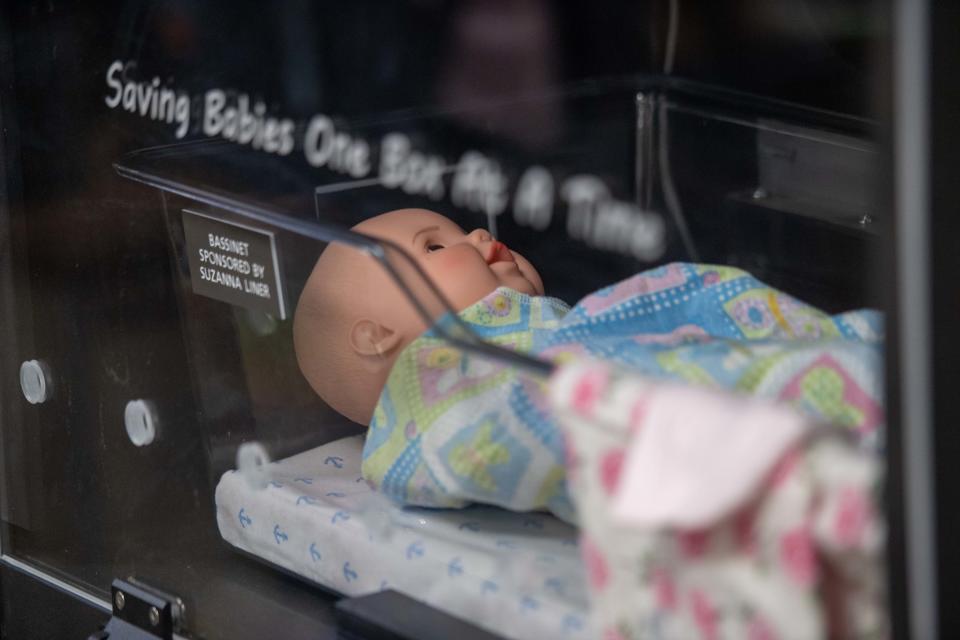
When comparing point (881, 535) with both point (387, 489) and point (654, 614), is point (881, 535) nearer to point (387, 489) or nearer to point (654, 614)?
point (654, 614)

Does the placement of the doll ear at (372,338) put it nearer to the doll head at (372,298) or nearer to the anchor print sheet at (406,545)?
the doll head at (372,298)

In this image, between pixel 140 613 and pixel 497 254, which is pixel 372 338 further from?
pixel 140 613

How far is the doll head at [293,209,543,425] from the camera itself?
120cm

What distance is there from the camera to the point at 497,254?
130 cm

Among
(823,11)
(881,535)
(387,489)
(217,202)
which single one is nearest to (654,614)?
(881,535)

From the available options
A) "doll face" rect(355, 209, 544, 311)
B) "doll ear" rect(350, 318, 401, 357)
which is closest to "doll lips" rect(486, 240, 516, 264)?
→ "doll face" rect(355, 209, 544, 311)

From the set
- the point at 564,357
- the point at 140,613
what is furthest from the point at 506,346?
the point at 140,613

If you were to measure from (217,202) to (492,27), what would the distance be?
0.42 meters

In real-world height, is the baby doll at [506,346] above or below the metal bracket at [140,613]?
above

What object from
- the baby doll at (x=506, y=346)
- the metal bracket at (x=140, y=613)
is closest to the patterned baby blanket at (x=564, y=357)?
the baby doll at (x=506, y=346)

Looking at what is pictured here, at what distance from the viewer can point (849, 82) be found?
4.31 ft

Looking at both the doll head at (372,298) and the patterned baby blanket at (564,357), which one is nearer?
the patterned baby blanket at (564,357)

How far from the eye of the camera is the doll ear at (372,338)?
1.21 metres

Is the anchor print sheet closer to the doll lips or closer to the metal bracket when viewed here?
the metal bracket
